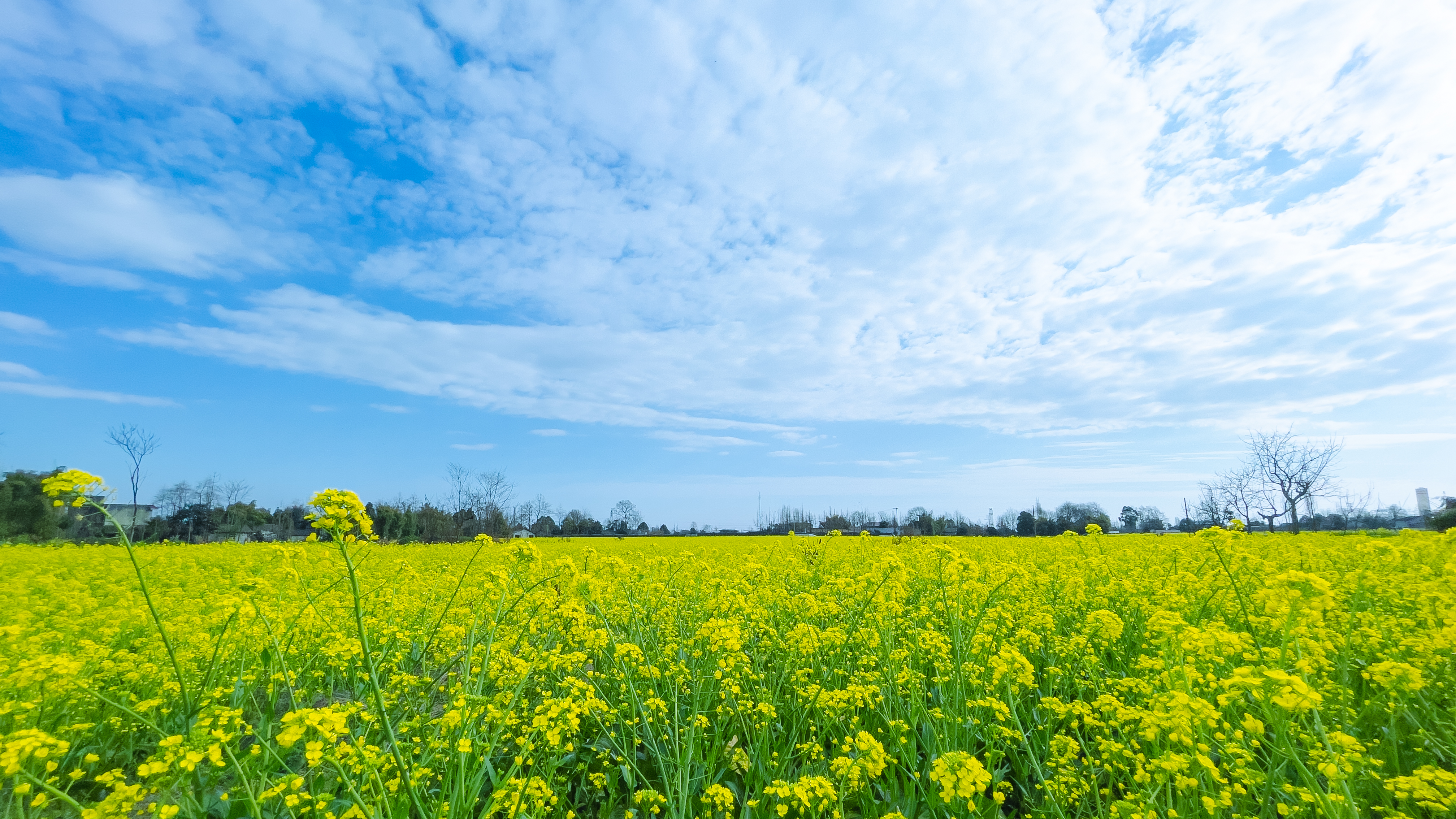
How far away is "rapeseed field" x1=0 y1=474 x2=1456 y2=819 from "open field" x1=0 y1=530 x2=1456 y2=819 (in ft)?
0.13

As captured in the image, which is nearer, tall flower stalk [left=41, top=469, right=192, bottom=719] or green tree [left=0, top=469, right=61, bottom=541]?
tall flower stalk [left=41, top=469, right=192, bottom=719]

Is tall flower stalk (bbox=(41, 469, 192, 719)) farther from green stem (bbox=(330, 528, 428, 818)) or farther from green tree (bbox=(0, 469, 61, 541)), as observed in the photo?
green tree (bbox=(0, 469, 61, 541))

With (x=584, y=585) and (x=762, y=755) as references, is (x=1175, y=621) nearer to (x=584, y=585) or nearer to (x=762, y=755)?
(x=762, y=755)

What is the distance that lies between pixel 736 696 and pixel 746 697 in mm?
150

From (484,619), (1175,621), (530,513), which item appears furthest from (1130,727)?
(530,513)

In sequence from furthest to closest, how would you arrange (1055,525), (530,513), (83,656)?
(530,513), (1055,525), (83,656)

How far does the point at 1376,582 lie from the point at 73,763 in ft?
41.6

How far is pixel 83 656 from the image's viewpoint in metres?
4.73

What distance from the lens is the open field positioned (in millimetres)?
2791

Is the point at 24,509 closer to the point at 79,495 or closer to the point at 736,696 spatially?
the point at 79,495

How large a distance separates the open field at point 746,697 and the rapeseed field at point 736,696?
1.6 inches

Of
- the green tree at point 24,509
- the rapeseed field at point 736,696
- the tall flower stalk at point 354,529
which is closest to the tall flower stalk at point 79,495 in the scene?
the rapeseed field at point 736,696

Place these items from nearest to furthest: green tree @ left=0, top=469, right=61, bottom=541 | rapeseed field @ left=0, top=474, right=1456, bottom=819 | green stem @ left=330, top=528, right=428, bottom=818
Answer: green stem @ left=330, top=528, right=428, bottom=818
rapeseed field @ left=0, top=474, right=1456, bottom=819
green tree @ left=0, top=469, right=61, bottom=541

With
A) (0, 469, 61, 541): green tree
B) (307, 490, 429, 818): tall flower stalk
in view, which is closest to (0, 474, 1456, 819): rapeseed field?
(307, 490, 429, 818): tall flower stalk
